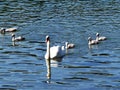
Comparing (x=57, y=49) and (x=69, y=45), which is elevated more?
(x=69, y=45)

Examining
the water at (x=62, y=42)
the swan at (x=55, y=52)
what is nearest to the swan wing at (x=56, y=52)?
the swan at (x=55, y=52)

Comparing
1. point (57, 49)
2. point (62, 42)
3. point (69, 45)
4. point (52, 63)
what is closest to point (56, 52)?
point (57, 49)

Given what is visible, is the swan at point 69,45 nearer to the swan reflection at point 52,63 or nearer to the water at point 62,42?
the water at point 62,42

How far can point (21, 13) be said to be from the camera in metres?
62.2

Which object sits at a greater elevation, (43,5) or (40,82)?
(43,5)

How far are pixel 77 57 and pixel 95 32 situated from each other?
11.1 meters

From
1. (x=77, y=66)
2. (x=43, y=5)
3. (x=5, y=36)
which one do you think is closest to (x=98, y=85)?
(x=77, y=66)

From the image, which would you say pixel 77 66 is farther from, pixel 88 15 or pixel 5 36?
pixel 88 15

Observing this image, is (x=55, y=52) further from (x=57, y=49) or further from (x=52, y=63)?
(x=52, y=63)

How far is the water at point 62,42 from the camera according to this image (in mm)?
30391

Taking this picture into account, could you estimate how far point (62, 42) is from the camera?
44.0 m

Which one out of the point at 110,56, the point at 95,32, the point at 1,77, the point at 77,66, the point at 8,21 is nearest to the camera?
the point at 1,77

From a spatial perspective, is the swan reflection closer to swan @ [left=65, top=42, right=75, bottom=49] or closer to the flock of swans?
the flock of swans

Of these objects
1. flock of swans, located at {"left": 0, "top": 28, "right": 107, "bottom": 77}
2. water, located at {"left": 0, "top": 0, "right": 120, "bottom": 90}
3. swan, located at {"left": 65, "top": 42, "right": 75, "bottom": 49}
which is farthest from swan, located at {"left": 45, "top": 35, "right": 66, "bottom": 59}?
swan, located at {"left": 65, "top": 42, "right": 75, "bottom": 49}
